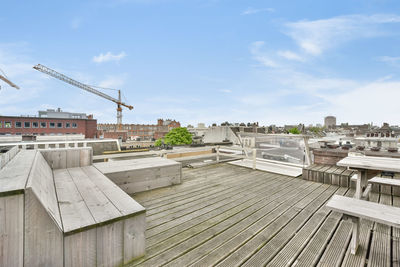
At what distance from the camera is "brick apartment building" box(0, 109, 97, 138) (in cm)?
3734

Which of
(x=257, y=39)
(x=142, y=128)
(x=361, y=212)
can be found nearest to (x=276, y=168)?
(x=361, y=212)

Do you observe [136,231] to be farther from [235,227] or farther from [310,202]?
[310,202]

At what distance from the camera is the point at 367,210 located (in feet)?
6.75

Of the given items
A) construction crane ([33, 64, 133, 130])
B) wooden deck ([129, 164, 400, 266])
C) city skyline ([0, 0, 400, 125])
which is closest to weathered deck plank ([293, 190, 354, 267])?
wooden deck ([129, 164, 400, 266])

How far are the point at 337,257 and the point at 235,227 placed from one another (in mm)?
1211

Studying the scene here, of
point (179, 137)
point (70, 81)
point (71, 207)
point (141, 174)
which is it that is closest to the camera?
point (71, 207)

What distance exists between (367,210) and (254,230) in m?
1.38

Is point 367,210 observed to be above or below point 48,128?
below

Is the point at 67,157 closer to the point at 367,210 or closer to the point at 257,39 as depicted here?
the point at 367,210

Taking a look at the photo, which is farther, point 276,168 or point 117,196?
point 276,168

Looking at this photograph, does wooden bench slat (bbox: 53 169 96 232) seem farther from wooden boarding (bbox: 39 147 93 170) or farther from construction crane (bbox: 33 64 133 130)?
construction crane (bbox: 33 64 133 130)

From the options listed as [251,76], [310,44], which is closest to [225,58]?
[251,76]

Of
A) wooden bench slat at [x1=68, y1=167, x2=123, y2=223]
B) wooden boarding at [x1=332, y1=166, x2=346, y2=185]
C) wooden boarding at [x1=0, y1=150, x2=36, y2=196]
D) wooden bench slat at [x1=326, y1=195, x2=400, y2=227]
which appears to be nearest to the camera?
wooden boarding at [x1=0, y1=150, x2=36, y2=196]

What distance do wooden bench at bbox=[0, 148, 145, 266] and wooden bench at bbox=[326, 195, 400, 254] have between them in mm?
2361
